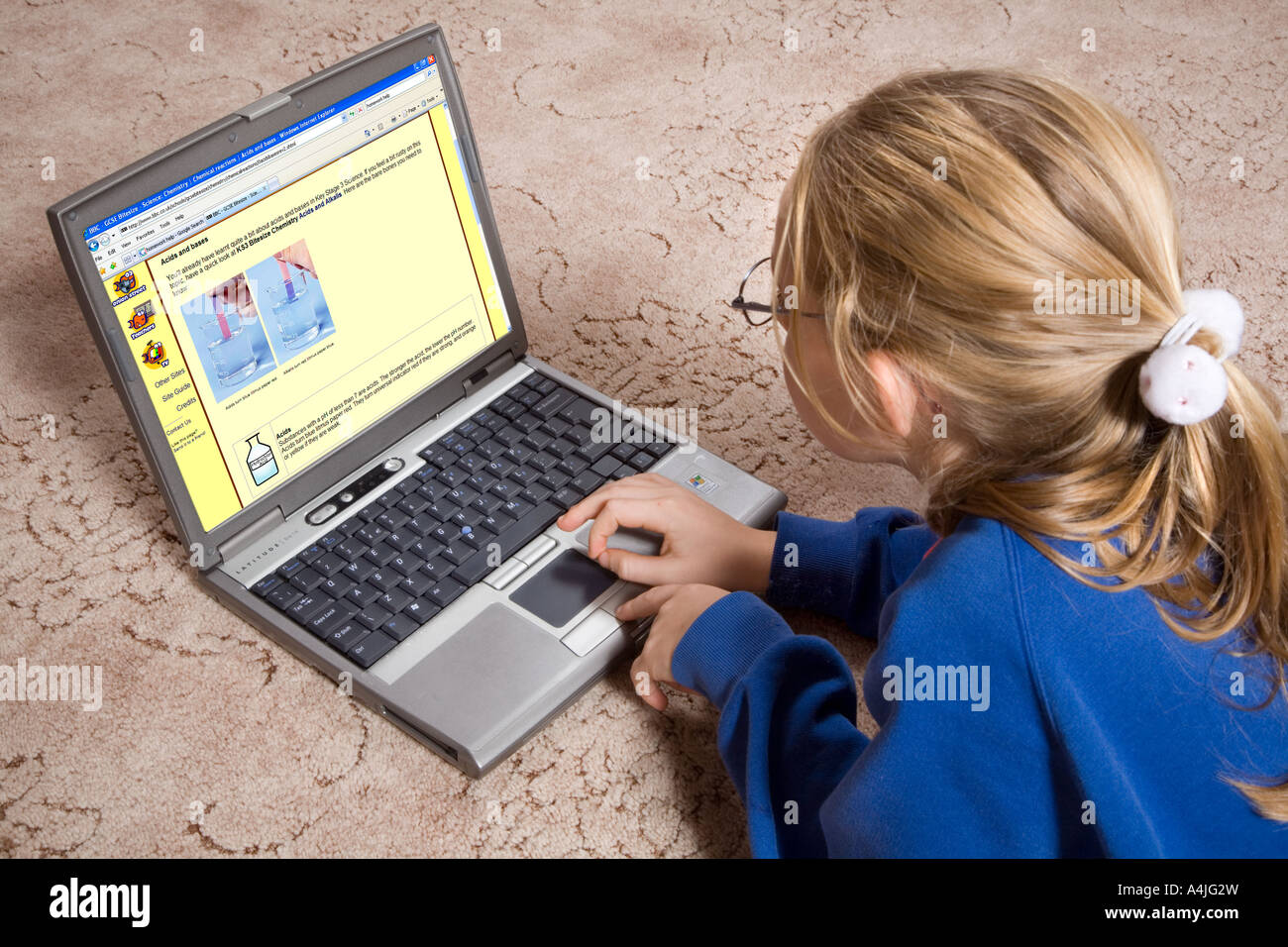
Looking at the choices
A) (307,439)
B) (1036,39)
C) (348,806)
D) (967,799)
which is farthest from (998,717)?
(1036,39)

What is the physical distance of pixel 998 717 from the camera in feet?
2.09

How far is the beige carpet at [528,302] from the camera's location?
0.75 meters

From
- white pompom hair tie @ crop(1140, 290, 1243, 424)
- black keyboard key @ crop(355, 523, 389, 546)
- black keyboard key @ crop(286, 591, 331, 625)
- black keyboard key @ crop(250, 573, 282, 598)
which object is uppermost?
white pompom hair tie @ crop(1140, 290, 1243, 424)

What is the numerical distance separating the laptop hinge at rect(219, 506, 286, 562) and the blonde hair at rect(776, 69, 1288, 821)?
421 mm

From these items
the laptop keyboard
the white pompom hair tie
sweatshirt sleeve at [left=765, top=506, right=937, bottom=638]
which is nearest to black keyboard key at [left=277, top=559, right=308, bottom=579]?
the laptop keyboard

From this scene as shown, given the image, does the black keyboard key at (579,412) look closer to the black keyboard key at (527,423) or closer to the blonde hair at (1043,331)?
the black keyboard key at (527,423)

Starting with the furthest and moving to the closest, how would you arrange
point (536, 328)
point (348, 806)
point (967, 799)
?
point (536, 328) → point (348, 806) → point (967, 799)

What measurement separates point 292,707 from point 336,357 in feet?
0.82

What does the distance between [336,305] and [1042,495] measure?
500 mm

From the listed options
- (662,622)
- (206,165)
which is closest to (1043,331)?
(662,622)

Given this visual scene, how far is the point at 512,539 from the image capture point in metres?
0.85

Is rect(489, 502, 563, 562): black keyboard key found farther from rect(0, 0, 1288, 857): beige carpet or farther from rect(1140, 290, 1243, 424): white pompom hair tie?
rect(1140, 290, 1243, 424): white pompom hair tie

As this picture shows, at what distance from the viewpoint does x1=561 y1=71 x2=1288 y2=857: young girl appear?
62 cm
